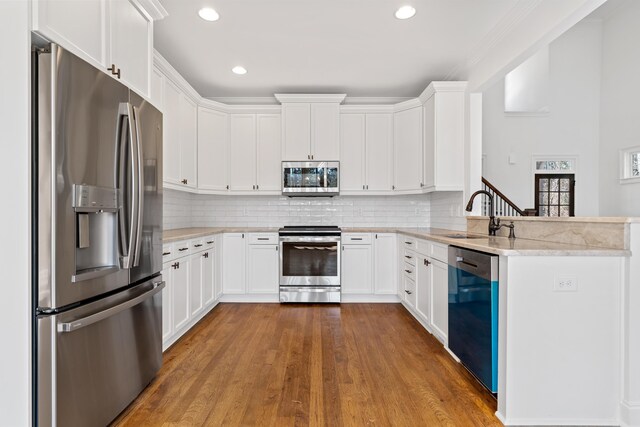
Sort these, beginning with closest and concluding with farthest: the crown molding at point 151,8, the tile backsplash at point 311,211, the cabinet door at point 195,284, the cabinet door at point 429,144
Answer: the crown molding at point 151,8 → the cabinet door at point 195,284 → the cabinet door at point 429,144 → the tile backsplash at point 311,211

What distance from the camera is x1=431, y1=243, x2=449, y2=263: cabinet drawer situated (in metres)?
2.69

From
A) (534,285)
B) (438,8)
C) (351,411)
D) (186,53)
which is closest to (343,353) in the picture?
(351,411)

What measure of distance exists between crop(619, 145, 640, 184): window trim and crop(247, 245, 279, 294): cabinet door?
637 cm

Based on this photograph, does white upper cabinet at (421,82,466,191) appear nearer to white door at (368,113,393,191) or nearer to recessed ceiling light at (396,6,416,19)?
white door at (368,113,393,191)

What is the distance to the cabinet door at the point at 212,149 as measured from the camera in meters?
4.17

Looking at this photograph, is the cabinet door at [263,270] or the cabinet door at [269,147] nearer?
the cabinet door at [263,270]

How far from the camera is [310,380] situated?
7.39 ft

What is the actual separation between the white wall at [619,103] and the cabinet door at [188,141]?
7.18 m

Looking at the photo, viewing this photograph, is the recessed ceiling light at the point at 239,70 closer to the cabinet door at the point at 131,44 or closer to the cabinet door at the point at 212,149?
the cabinet door at the point at 212,149

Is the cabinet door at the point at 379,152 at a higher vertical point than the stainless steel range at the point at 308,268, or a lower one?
higher

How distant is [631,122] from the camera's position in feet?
19.4

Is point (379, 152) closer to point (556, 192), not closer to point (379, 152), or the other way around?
point (379, 152)

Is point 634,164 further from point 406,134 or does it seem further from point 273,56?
point 273,56
